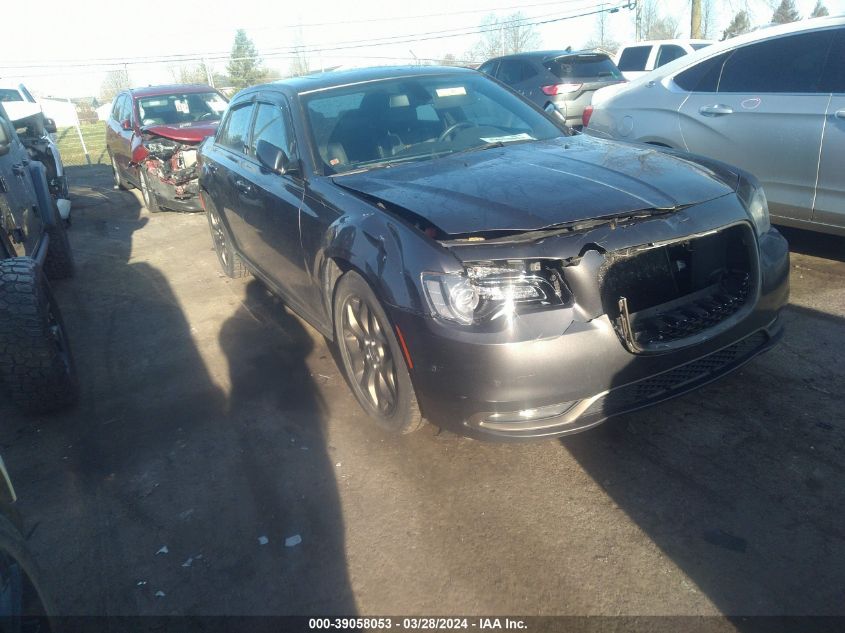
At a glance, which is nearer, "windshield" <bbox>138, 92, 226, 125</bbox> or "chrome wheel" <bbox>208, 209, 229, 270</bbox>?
"chrome wheel" <bbox>208, 209, 229, 270</bbox>

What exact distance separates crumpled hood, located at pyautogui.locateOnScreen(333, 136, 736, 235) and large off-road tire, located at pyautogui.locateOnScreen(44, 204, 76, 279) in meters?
3.86

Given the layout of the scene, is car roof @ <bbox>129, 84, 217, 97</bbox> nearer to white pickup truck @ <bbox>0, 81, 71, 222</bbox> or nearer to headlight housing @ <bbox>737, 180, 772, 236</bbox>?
white pickup truck @ <bbox>0, 81, 71, 222</bbox>

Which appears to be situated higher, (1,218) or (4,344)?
(1,218)

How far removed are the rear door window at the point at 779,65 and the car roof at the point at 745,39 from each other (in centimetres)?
5

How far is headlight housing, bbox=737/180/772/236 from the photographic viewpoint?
306 cm

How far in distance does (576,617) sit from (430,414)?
3.23 ft

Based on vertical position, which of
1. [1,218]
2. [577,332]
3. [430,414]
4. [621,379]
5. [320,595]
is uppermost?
[1,218]

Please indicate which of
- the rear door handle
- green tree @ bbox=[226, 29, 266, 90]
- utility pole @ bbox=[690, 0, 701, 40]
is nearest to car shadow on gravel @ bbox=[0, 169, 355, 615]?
the rear door handle

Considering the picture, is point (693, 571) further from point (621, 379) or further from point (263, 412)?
point (263, 412)

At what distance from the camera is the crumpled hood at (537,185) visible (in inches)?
104

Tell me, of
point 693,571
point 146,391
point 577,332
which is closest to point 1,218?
point 146,391

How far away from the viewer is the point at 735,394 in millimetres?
3381

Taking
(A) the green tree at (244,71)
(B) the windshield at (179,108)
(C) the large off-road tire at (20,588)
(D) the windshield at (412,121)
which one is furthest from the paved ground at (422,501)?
(A) the green tree at (244,71)

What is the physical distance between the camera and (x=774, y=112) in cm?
490
